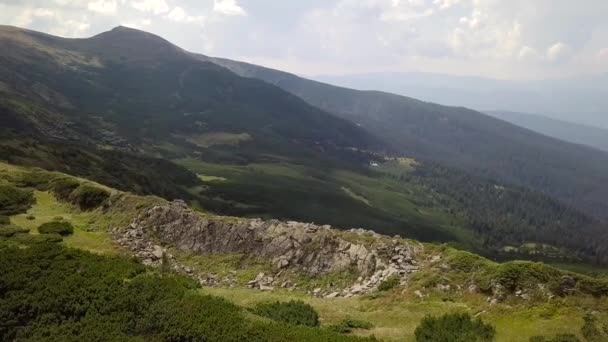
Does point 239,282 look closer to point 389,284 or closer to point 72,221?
point 389,284

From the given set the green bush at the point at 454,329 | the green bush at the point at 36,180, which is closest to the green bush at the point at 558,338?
the green bush at the point at 454,329

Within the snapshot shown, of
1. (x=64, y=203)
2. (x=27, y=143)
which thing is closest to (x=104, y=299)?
(x=64, y=203)

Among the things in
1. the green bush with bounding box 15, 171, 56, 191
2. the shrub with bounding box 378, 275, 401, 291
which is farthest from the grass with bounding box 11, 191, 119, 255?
the shrub with bounding box 378, 275, 401, 291

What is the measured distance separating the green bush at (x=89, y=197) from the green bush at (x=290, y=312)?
92.1 ft

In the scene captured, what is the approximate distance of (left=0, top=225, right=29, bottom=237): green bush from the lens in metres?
37.1

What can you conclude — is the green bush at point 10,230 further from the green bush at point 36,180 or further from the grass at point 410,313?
the green bush at point 36,180

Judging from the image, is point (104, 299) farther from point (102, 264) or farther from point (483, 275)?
point (483, 275)

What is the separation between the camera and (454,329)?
24.9 meters

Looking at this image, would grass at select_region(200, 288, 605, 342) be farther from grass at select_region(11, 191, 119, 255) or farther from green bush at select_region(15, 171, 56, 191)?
green bush at select_region(15, 171, 56, 191)

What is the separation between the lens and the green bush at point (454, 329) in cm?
2378

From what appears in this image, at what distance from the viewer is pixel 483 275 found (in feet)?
101

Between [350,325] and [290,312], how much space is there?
3615mm

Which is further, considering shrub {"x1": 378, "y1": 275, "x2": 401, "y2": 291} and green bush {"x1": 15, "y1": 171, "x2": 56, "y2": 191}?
green bush {"x1": 15, "y1": 171, "x2": 56, "y2": 191}

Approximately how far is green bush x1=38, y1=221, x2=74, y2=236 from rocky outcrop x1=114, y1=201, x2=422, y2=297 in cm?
398
